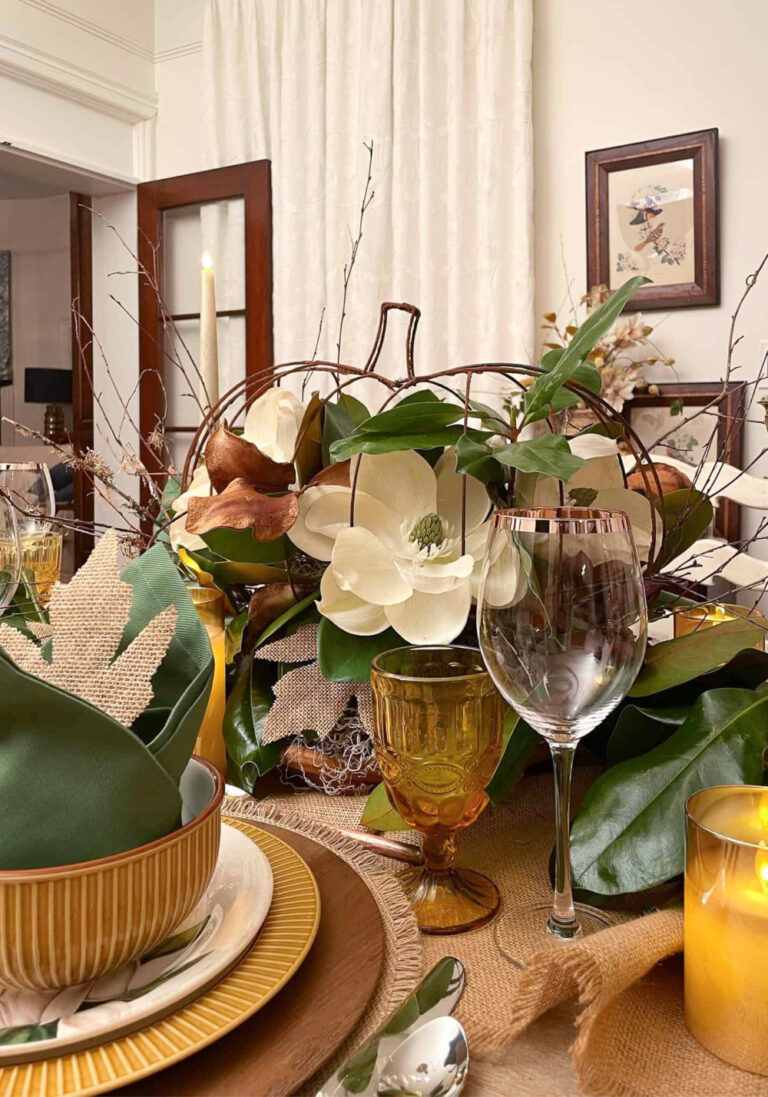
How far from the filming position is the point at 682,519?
71cm

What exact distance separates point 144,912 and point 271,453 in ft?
1.41

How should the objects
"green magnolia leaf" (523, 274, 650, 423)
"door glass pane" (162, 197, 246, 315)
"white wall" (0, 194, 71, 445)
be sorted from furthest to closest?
"white wall" (0, 194, 71, 445) → "door glass pane" (162, 197, 246, 315) → "green magnolia leaf" (523, 274, 650, 423)

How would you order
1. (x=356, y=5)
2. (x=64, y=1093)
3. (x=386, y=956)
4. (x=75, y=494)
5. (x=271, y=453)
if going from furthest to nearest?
Answer: (x=75, y=494), (x=356, y=5), (x=271, y=453), (x=386, y=956), (x=64, y=1093)

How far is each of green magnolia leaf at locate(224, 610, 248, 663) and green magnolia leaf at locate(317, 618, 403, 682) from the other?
0.14 meters

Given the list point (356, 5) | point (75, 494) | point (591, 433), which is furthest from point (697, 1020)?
point (75, 494)

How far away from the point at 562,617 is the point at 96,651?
23cm

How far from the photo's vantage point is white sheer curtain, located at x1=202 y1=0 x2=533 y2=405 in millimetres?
3051

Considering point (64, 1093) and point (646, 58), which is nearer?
point (64, 1093)

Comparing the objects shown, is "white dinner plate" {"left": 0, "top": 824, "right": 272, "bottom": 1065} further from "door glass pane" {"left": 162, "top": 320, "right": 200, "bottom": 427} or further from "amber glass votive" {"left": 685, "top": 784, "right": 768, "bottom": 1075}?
"door glass pane" {"left": 162, "top": 320, "right": 200, "bottom": 427}

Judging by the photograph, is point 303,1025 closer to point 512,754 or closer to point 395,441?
point 512,754

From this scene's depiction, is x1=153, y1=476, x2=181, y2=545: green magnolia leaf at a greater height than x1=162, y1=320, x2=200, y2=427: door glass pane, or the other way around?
x1=162, y1=320, x2=200, y2=427: door glass pane

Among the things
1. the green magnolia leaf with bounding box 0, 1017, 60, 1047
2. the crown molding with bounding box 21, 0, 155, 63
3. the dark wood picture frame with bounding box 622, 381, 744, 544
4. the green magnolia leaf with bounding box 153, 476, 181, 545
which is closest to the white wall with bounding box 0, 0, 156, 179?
the crown molding with bounding box 21, 0, 155, 63

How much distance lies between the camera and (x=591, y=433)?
0.68m

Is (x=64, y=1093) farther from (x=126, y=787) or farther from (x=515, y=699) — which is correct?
(x=515, y=699)
